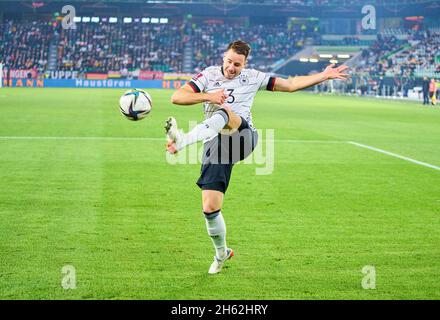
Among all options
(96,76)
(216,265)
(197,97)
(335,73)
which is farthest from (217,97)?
(96,76)

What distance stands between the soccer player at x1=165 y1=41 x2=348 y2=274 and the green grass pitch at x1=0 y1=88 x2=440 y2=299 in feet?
1.89

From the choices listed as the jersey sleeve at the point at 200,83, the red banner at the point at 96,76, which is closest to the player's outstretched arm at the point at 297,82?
the jersey sleeve at the point at 200,83

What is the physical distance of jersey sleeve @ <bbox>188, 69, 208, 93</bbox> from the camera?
24.2 feet

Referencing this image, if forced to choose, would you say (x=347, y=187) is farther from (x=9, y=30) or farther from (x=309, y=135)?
(x=9, y=30)

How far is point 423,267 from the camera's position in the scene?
24.5ft

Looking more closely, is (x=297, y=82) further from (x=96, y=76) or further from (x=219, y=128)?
(x=96, y=76)

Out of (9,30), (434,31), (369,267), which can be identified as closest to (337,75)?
(369,267)

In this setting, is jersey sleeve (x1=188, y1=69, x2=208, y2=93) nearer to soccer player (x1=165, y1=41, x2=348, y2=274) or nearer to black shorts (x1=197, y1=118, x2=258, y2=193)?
soccer player (x1=165, y1=41, x2=348, y2=274)

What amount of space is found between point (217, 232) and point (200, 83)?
1.48 metres

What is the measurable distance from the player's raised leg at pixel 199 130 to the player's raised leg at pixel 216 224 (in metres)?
0.58

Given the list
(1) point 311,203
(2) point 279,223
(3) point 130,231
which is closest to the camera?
(3) point 130,231

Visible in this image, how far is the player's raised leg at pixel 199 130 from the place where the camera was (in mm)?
6946

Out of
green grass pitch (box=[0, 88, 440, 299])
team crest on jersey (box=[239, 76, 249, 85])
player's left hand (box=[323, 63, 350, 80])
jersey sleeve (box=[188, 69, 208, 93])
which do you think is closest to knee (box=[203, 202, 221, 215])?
green grass pitch (box=[0, 88, 440, 299])
